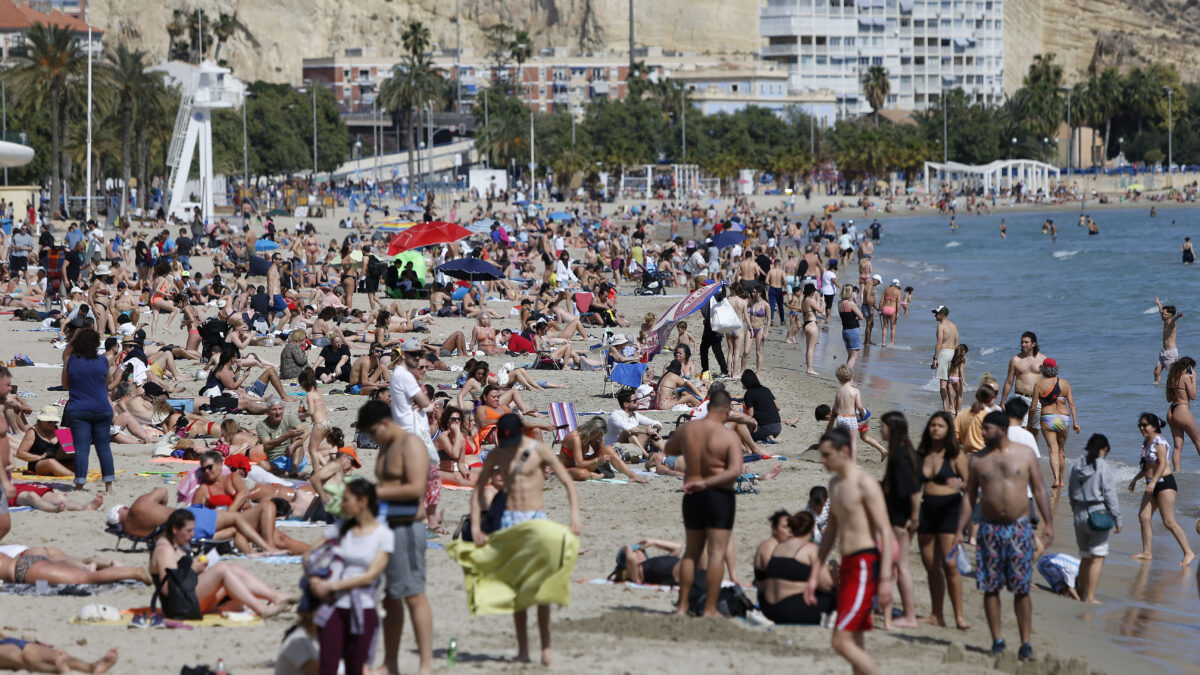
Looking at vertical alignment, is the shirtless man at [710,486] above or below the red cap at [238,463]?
above

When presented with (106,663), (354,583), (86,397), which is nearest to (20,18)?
(86,397)

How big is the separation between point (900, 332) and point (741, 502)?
1486 cm

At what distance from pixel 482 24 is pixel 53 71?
102 metres

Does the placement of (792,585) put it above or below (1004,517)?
below

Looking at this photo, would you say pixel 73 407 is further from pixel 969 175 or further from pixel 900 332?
pixel 969 175

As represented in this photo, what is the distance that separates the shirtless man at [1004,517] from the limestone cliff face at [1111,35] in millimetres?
145340

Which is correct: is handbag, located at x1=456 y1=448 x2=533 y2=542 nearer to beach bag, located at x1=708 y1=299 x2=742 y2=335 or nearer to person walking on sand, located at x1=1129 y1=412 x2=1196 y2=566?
person walking on sand, located at x1=1129 y1=412 x2=1196 y2=566

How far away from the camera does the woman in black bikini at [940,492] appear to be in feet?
24.2

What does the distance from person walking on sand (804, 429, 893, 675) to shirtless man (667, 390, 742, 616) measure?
3.12 ft

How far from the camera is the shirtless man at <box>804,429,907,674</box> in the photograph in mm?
5934

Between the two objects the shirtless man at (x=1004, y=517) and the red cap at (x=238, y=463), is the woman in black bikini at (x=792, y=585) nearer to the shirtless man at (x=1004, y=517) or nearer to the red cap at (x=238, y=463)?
the shirtless man at (x=1004, y=517)

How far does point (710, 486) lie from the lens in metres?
7.13

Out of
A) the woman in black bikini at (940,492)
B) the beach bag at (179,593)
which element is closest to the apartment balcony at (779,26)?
the woman in black bikini at (940,492)

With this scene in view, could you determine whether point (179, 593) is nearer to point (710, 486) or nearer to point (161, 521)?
point (161, 521)
